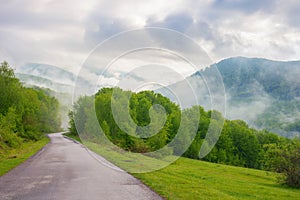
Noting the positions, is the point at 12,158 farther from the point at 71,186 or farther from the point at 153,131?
the point at 71,186

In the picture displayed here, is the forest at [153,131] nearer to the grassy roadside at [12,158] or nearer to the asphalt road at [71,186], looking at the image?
the asphalt road at [71,186]

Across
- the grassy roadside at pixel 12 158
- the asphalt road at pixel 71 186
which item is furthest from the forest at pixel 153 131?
the grassy roadside at pixel 12 158

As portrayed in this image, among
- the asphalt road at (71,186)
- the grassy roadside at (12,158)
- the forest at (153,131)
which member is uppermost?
the forest at (153,131)

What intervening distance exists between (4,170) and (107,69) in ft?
33.2

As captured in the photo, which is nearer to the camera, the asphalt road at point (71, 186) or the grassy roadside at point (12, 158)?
the asphalt road at point (71, 186)

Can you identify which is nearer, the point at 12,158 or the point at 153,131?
the point at 12,158

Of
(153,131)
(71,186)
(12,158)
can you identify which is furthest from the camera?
(153,131)

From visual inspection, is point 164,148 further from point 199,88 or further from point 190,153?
point 190,153

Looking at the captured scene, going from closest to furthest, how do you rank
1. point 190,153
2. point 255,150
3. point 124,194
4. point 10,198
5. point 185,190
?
1. point 10,198
2. point 124,194
3. point 185,190
4. point 190,153
5. point 255,150

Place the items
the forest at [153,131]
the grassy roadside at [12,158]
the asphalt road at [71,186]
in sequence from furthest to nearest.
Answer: the forest at [153,131] < the grassy roadside at [12,158] < the asphalt road at [71,186]

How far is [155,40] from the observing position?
17.9m

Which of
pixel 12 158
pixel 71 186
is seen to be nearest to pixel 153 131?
pixel 12 158

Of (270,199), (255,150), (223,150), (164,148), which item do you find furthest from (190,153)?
(270,199)

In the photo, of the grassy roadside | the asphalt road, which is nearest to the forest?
the asphalt road
